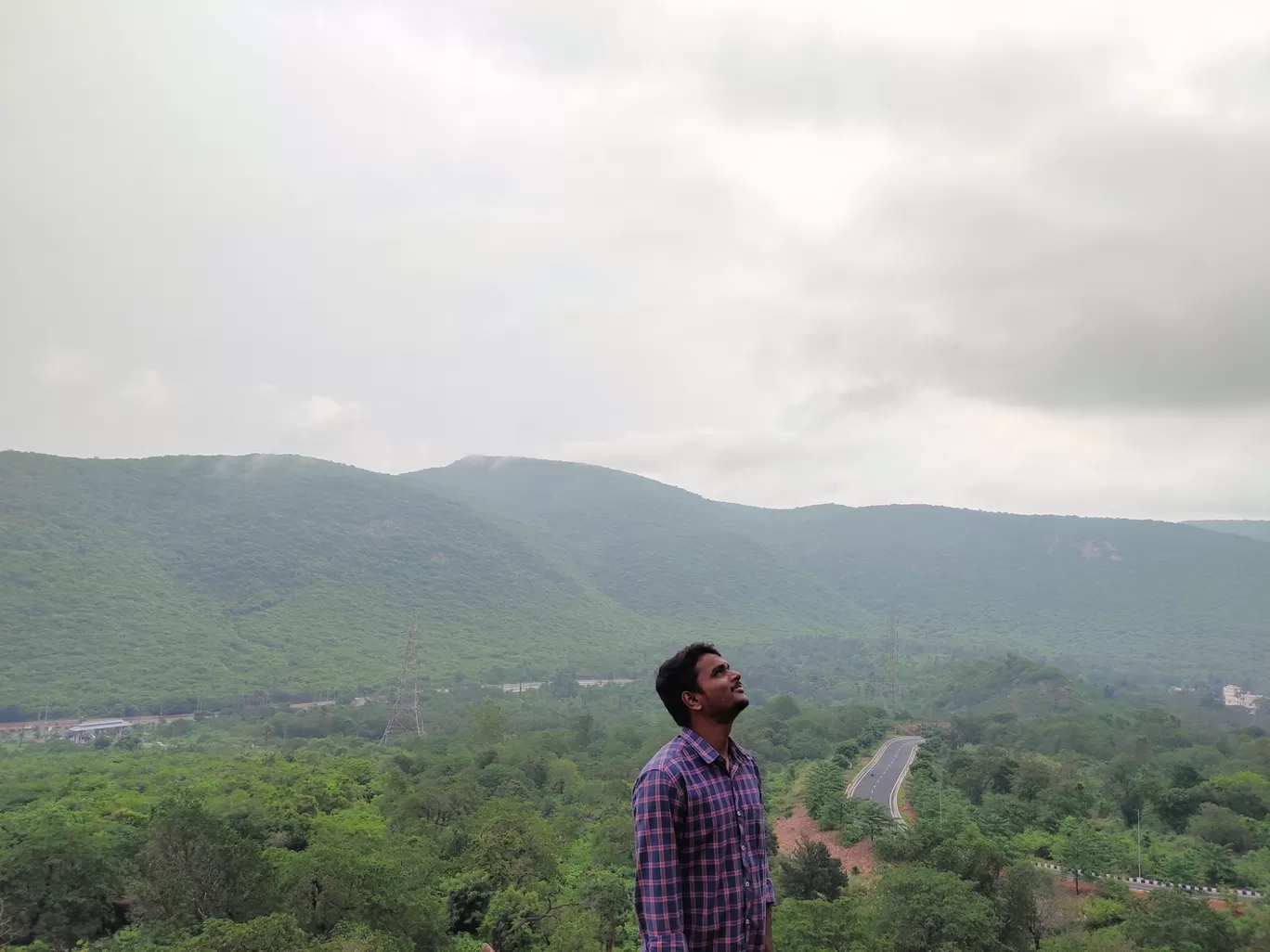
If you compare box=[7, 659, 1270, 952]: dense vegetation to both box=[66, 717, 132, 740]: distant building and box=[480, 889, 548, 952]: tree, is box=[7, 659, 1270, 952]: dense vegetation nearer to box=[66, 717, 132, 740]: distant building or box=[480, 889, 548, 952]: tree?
box=[480, 889, 548, 952]: tree

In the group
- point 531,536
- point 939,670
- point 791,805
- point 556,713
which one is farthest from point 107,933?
point 531,536

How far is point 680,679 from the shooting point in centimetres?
339

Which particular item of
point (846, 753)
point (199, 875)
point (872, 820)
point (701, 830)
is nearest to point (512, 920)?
point (199, 875)

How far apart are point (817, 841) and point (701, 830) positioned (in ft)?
106

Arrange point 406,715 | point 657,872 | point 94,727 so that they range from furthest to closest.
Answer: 1. point 406,715
2. point 94,727
3. point 657,872

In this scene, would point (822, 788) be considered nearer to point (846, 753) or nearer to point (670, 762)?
point (846, 753)

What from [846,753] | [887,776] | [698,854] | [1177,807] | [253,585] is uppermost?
[698,854]

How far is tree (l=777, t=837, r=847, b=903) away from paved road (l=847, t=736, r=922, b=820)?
427 inches

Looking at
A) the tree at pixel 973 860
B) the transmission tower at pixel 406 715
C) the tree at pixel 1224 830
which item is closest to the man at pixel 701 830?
the tree at pixel 973 860

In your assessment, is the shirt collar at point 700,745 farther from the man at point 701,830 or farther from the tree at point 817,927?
the tree at point 817,927

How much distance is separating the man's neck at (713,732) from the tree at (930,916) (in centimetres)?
1805

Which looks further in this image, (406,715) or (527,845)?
(406,715)

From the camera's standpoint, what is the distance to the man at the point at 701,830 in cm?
295

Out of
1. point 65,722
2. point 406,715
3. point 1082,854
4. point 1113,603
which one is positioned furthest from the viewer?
point 1113,603
